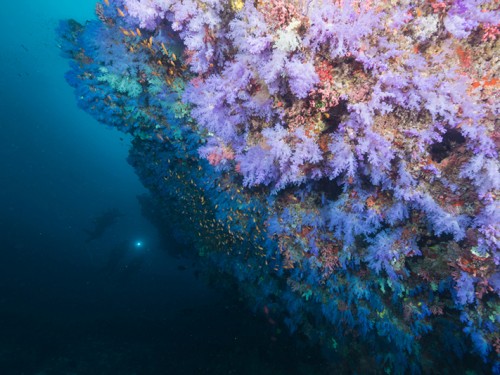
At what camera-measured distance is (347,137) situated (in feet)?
8.74

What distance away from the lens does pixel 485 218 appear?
2500 millimetres

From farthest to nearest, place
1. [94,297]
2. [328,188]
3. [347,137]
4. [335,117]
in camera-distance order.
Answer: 1. [94,297]
2. [328,188]
3. [335,117]
4. [347,137]

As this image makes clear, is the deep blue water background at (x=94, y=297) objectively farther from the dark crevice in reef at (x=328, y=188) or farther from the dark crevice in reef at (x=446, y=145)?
the dark crevice in reef at (x=446, y=145)

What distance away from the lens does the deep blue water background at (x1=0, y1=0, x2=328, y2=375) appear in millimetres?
8414

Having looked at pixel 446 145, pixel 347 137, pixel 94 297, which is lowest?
pixel 94 297

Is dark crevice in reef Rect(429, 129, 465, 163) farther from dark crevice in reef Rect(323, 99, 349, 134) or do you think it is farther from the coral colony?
dark crevice in reef Rect(323, 99, 349, 134)

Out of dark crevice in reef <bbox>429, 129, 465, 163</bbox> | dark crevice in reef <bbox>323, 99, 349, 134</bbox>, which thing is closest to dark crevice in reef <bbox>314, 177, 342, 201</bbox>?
dark crevice in reef <bbox>323, 99, 349, 134</bbox>

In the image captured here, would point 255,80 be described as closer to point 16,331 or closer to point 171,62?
Answer: point 171,62

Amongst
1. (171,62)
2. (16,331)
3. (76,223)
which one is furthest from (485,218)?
(76,223)

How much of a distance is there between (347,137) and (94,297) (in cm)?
1624

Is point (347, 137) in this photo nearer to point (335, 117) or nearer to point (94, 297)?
point (335, 117)

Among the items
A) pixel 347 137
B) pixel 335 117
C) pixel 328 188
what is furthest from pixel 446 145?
pixel 328 188

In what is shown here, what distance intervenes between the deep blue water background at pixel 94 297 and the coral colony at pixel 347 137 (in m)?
2.43

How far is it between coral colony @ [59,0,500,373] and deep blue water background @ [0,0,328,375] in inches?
95.8
